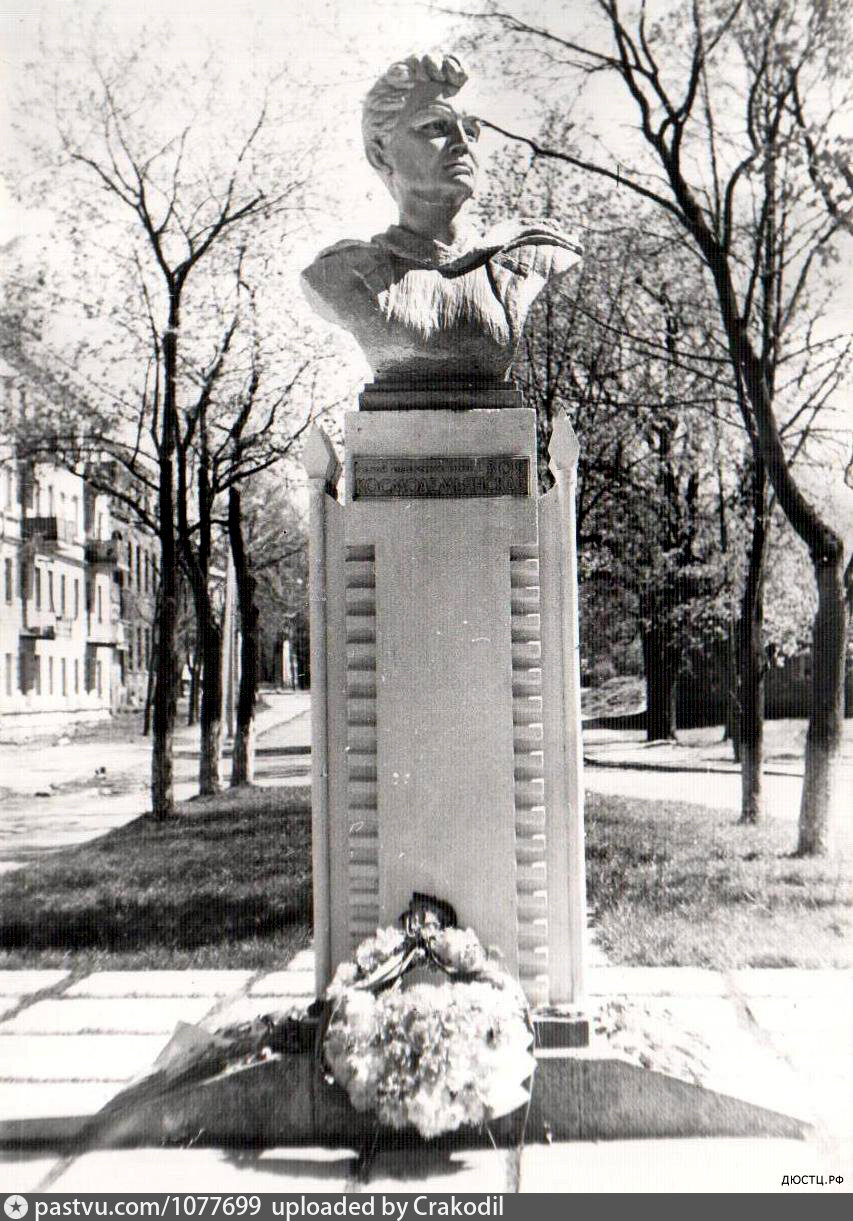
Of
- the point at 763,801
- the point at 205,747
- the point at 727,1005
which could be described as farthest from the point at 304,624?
the point at 727,1005

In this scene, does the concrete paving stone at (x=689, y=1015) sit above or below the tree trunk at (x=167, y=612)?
below

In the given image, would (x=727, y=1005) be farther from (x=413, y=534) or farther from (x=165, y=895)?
(x=165, y=895)

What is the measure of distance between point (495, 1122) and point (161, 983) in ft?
8.04

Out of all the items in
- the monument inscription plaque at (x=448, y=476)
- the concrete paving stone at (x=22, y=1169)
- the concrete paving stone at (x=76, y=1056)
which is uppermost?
the monument inscription plaque at (x=448, y=476)

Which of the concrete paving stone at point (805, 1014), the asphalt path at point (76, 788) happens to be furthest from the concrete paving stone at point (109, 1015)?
the concrete paving stone at point (805, 1014)

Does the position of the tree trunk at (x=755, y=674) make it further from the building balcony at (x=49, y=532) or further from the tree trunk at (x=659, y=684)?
the building balcony at (x=49, y=532)

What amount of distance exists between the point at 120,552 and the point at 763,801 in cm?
432

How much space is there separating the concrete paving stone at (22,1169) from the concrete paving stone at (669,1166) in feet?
4.25

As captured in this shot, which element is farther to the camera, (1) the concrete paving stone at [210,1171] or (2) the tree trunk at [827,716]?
(2) the tree trunk at [827,716]

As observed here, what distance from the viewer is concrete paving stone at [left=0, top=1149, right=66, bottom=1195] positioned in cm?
273

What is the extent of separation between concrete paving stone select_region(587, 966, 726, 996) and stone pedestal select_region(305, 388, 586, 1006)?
151 centimetres

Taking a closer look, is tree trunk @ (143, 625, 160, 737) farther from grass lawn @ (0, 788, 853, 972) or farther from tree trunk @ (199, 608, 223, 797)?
grass lawn @ (0, 788, 853, 972)

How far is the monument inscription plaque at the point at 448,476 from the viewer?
3.12 metres

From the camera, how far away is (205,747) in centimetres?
676
